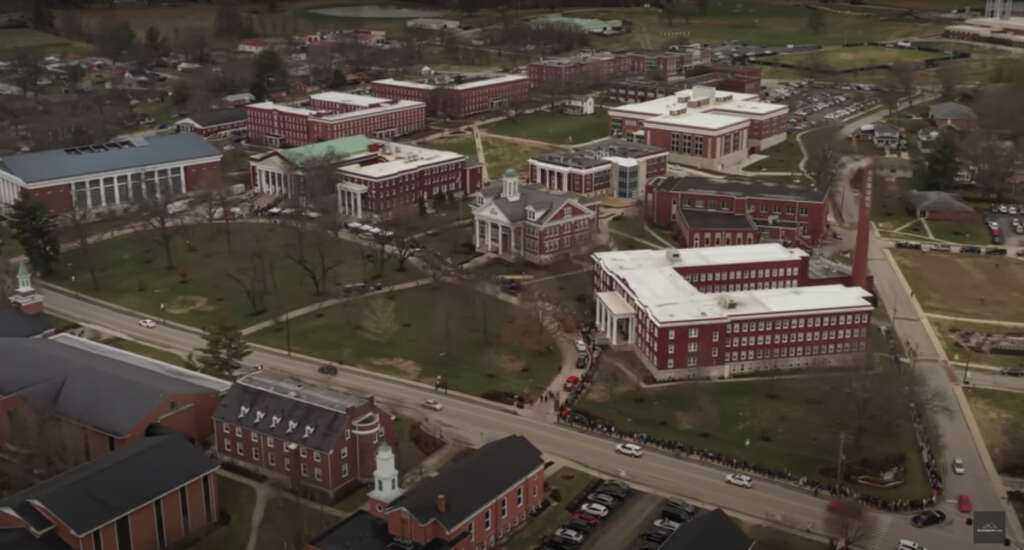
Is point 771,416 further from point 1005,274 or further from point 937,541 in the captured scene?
point 1005,274

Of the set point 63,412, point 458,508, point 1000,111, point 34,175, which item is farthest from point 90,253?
point 1000,111

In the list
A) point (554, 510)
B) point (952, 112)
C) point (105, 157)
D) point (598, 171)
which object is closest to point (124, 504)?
point (554, 510)

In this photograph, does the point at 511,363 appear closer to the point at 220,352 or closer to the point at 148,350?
the point at 220,352

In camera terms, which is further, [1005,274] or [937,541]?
[1005,274]

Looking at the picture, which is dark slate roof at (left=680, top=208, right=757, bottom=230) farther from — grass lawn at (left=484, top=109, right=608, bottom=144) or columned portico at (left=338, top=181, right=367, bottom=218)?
grass lawn at (left=484, top=109, right=608, bottom=144)

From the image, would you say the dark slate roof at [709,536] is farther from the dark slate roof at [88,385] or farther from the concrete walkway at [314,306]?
the concrete walkway at [314,306]

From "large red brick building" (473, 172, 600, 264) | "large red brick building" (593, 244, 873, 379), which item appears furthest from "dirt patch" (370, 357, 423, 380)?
"large red brick building" (473, 172, 600, 264)

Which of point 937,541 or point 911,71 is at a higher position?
point 911,71
